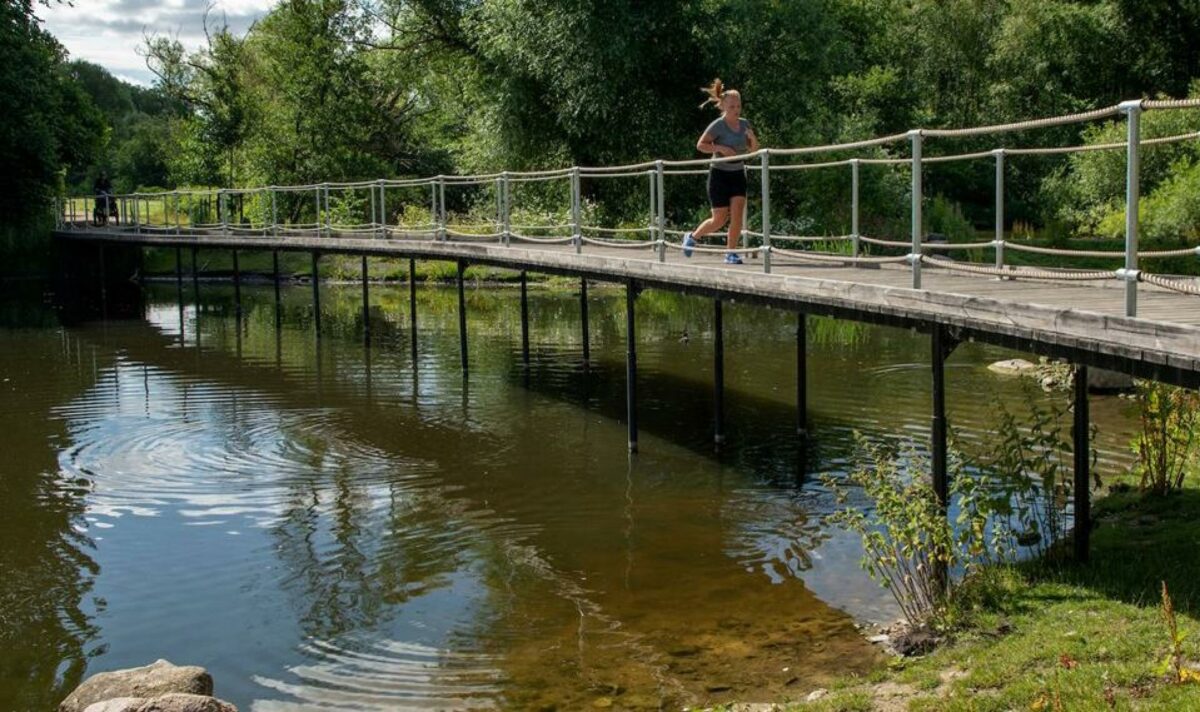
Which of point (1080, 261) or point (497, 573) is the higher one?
point (1080, 261)

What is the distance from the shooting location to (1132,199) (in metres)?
7.32

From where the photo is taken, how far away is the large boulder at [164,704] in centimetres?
707

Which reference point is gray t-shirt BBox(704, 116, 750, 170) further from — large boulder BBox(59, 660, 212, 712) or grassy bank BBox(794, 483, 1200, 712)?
large boulder BBox(59, 660, 212, 712)

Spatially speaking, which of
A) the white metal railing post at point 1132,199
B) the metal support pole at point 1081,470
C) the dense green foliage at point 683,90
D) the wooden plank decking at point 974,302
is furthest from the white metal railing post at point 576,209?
the dense green foliage at point 683,90

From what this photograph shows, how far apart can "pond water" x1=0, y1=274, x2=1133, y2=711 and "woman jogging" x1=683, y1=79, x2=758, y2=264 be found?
273 centimetres

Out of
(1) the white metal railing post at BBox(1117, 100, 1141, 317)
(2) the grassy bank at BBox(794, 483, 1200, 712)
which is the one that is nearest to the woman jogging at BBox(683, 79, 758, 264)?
(2) the grassy bank at BBox(794, 483, 1200, 712)

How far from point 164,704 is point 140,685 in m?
0.74

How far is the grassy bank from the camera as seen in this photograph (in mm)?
6562

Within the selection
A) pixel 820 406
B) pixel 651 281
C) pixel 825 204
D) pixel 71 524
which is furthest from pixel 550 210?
pixel 71 524

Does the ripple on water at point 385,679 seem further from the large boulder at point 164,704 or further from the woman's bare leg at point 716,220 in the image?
the woman's bare leg at point 716,220

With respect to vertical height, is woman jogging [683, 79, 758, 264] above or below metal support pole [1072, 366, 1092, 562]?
above

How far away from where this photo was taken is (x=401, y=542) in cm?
1181

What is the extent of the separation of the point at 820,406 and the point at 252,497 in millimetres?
7776

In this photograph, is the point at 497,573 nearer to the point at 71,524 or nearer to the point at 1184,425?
the point at 71,524
